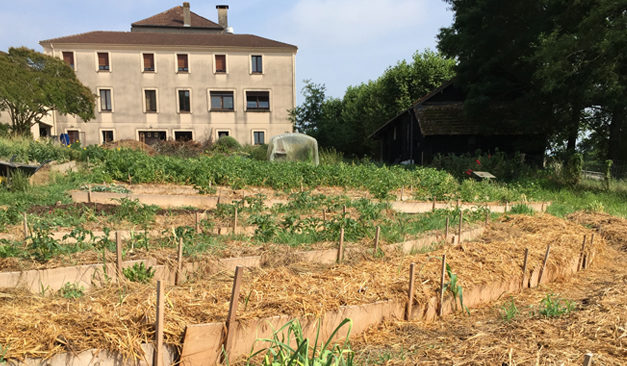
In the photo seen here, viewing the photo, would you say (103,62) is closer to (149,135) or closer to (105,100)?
(105,100)

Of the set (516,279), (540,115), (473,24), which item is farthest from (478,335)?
(473,24)

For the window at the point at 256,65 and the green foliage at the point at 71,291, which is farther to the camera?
the window at the point at 256,65

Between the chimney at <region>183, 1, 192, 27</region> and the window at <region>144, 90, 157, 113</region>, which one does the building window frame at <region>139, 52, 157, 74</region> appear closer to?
the window at <region>144, 90, 157, 113</region>

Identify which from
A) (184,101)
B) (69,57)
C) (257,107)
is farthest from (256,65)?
(69,57)

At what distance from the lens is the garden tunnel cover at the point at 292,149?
647 inches

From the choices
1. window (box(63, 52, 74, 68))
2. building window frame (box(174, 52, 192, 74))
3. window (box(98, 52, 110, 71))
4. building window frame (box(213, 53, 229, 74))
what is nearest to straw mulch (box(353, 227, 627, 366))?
building window frame (box(213, 53, 229, 74))

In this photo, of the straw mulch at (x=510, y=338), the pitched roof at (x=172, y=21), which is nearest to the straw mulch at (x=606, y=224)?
the straw mulch at (x=510, y=338)

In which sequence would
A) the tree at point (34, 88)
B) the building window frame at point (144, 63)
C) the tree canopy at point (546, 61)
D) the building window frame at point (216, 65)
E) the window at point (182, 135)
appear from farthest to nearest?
the building window frame at point (216, 65), the window at point (182, 135), the building window frame at point (144, 63), the tree at point (34, 88), the tree canopy at point (546, 61)

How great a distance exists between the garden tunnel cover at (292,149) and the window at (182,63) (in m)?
14.6

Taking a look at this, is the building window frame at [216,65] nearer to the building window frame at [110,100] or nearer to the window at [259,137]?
the window at [259,137]

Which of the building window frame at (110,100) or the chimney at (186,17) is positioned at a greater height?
the chimney at (186,17)

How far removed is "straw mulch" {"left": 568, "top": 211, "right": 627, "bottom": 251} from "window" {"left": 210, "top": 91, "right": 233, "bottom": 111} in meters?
23.7

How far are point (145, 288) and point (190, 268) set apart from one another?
2.17ft

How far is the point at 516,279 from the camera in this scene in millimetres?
4340
